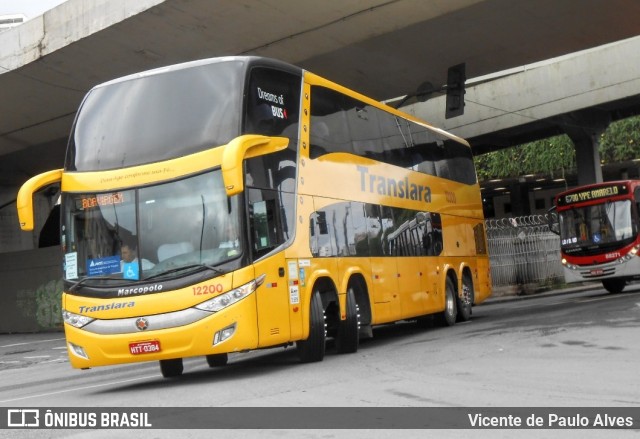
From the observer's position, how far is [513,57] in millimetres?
26703

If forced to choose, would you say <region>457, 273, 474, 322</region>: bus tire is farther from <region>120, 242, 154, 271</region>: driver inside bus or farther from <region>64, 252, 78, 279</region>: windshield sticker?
<region>64, 252, 78, 279</region>: windshield sticker

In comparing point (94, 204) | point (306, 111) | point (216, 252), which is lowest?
point (216, 252)

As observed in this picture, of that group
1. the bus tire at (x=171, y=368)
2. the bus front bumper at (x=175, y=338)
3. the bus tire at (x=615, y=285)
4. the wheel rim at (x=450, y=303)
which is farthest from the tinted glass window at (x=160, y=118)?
the bus tire at (x=615, y=285)

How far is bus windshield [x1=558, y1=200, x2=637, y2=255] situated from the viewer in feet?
91.1

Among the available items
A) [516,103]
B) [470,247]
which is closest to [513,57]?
[470,247]

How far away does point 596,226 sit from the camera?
28219 millimetres

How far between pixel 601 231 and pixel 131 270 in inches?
772

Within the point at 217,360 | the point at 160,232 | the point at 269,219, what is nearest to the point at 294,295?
the point at 269,219

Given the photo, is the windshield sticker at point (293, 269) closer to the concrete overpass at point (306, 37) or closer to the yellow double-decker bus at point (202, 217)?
the yellow double-decker bus at point (202, 217)

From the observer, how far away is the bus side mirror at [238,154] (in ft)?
34.9

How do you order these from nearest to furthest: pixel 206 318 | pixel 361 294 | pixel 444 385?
pixel 444 385, pixel 206 318, pixel 361 294

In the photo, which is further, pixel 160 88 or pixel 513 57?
pixel 513 57

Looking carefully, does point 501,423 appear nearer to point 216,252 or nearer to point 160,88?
point 216,252

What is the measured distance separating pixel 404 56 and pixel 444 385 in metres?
17.2
